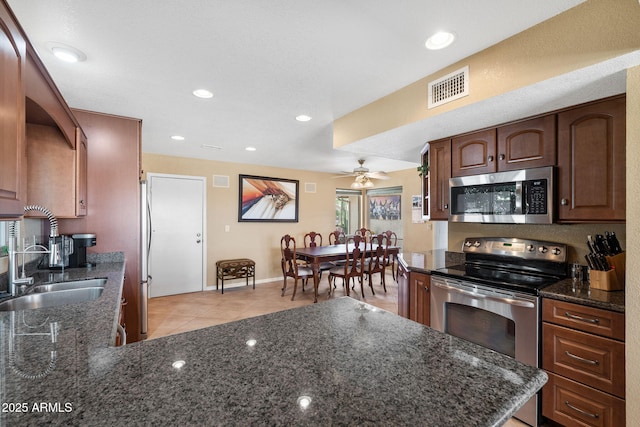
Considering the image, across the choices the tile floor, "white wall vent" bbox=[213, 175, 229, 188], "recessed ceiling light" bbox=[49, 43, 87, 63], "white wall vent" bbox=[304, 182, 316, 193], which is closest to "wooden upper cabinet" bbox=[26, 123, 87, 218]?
"recessed ceiling light" bbox=[49, 43, 87, 63]

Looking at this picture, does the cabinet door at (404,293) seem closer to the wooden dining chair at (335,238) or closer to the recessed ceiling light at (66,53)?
the recessed ceiling light at (66,53)

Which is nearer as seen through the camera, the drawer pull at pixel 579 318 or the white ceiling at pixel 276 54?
the white ceiling at pixel 276 54

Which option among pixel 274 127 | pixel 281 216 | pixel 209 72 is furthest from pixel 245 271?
pixel 209 72

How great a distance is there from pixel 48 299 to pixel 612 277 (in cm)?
357

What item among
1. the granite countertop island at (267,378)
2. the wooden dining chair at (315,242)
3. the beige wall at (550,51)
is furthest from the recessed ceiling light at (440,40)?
the wooden dining chair at (315,242)

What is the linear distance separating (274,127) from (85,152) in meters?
1.79

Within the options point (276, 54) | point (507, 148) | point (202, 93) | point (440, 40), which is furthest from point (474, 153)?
point (202, 93)

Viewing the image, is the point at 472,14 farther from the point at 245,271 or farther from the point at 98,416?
the point at 245,271

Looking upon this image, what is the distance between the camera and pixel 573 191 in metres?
1.93

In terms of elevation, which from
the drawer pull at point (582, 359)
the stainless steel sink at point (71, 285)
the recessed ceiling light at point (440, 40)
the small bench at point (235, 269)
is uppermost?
the recessed ceiling light at point (440, 40)

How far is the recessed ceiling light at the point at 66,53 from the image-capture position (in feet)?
5.66

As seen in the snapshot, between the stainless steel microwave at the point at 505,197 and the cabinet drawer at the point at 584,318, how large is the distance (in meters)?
0.60

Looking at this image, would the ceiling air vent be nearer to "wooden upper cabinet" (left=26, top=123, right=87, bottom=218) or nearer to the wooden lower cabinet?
the wooden lower cabinet

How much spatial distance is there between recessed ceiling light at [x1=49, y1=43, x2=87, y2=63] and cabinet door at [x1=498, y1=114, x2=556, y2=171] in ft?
9.88
